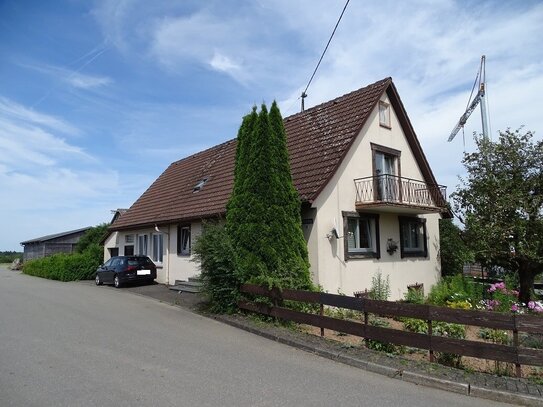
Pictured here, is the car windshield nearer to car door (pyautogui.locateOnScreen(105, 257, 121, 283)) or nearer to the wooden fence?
car door (pyautogui.locateOnScreen(105, 257, 121, 283))

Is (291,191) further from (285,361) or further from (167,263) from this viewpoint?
(167,263)

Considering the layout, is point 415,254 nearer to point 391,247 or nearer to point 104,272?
point 391,247

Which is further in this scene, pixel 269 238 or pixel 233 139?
pixel 233 139

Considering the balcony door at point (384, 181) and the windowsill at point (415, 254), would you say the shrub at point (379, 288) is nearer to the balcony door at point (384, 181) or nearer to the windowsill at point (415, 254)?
the windowsill at point (415, 254)

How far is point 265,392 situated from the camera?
5.50 metres

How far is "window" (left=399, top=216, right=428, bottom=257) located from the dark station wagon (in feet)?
35.2

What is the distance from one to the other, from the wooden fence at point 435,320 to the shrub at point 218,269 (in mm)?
2058

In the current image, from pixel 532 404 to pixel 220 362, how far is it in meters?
4.28

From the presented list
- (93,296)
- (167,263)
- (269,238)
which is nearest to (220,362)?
(269,238)

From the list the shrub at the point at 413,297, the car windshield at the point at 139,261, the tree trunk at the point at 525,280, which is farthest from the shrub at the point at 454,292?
the car windshield at the point at 139,261

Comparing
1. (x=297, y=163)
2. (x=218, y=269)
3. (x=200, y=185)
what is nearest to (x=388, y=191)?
(x=297, y=163)

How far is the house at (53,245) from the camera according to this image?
45.0 meters

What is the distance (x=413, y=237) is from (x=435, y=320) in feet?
35.6

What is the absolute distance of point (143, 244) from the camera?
21797 millimetres
